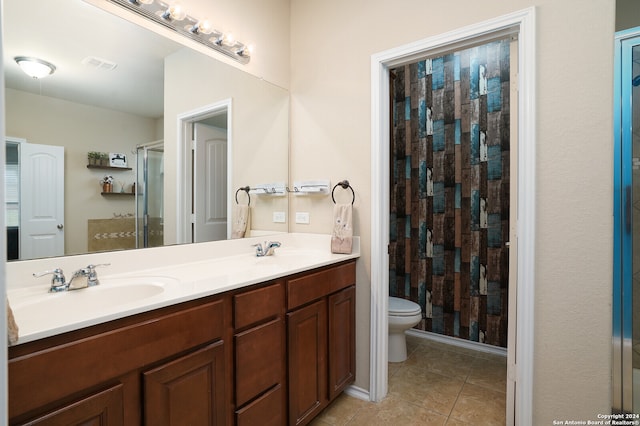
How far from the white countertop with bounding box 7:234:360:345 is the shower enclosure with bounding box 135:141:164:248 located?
80 millimetres

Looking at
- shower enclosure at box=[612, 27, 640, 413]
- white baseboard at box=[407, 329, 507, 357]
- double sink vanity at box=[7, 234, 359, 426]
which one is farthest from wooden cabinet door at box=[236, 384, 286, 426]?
white baseboard at box=[407, 329, 507, 357]

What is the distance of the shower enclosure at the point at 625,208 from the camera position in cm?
142

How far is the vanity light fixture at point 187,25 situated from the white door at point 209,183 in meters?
0.47

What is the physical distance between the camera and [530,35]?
1.47m

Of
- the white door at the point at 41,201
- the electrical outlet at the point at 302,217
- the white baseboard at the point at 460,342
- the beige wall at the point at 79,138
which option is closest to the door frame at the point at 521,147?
the electrical outlet at the point at 302,217

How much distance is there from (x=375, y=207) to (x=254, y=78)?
3.92 feet

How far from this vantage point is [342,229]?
6.56ft

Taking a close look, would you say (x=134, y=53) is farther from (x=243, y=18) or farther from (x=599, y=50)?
(x=599, y=50)

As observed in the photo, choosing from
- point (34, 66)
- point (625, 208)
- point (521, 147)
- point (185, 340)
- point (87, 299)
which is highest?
point (34, 66)

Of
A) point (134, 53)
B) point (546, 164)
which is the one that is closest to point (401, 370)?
point (546, 164)

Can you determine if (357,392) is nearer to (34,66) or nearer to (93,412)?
(93,412)

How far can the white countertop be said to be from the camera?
897 millimetres

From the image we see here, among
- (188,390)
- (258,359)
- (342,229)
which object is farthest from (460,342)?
(188,390)

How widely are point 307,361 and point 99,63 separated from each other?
1734mm
